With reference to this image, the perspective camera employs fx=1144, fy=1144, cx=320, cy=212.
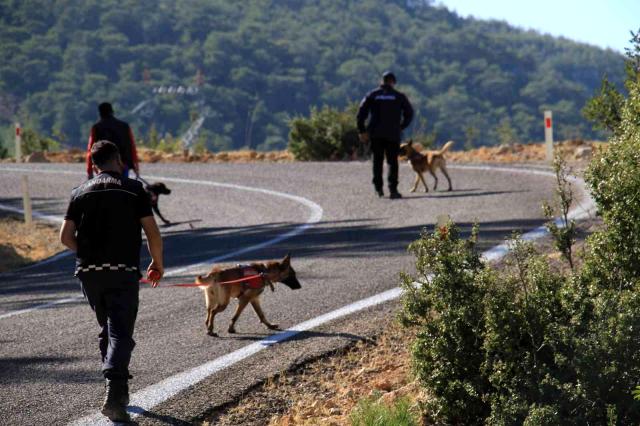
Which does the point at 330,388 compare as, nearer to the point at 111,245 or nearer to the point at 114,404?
the point at 114,404

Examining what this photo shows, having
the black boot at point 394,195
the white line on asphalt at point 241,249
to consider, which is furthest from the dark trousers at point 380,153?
the white line on asphalt at point 241,249

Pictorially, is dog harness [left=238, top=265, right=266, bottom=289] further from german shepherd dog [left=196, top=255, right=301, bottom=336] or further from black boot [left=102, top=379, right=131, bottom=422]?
black boot [left=102, top=379, right=131, bottom=422]

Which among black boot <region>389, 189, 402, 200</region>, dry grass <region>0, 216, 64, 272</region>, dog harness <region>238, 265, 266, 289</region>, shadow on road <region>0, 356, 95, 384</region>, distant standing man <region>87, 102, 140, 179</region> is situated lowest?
dry grass <region>0, 216, 64, 272</region>

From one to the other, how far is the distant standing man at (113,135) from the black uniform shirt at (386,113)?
16.2 ft

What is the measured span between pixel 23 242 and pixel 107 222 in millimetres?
11392

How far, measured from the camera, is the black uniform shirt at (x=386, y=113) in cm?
1836

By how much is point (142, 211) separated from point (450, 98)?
122 meters

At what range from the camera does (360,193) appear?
1939cm

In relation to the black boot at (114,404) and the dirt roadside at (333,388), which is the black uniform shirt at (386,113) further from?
the black boot at (114,404)

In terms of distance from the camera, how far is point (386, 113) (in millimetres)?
18359

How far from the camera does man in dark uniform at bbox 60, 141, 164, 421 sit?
6.39m

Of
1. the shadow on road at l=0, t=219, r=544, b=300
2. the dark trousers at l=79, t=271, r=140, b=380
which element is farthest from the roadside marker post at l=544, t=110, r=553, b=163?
the dark trousers at l=79, t=271, r=140, b=380

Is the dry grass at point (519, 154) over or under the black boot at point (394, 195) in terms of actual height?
over

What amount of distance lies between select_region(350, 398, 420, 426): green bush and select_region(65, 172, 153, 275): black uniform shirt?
1500 millimetres
